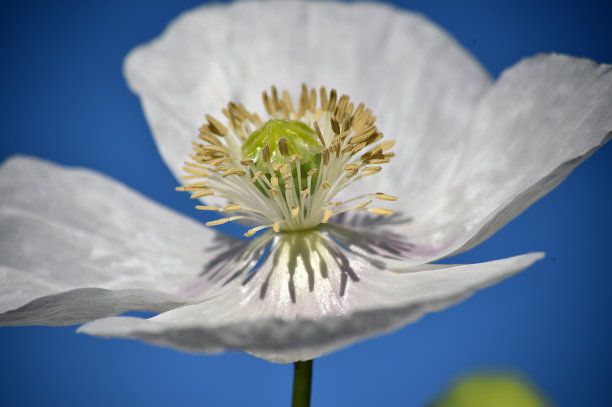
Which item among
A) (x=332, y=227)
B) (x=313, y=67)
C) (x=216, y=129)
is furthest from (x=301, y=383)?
(x=313, y=67)

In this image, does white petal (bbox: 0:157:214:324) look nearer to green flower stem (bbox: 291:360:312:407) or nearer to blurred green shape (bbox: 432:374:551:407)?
green flower stem (bbox: 291:360:312:407)

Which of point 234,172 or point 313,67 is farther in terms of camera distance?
point 313,67

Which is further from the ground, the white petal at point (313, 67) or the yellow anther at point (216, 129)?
the white petal at point (313, 67)

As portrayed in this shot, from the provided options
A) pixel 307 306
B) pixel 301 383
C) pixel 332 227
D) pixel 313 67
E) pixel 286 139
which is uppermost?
pixel 313 67

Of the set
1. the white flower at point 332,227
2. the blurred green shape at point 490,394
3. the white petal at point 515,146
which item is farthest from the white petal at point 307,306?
the blurred green shape at point 490,394

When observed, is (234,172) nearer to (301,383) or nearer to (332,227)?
(332,227)

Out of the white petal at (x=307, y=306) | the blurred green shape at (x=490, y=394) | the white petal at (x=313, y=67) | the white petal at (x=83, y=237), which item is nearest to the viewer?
the white petal at (x=307, y=306)

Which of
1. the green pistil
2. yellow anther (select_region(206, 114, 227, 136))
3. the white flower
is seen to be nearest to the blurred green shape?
the white flower

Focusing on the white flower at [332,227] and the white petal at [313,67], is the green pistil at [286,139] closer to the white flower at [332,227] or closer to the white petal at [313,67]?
the white flower at [332,227]
